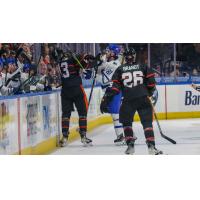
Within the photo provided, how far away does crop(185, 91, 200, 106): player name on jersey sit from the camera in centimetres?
1099

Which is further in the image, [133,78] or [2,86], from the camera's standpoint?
[2,86]

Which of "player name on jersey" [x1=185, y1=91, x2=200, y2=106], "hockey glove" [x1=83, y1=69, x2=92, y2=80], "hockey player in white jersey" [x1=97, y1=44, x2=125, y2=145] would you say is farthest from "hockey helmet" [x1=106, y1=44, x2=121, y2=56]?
"player name on jersey" [x1=185, y1=91, x2=200, y2=106]

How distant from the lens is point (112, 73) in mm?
7715

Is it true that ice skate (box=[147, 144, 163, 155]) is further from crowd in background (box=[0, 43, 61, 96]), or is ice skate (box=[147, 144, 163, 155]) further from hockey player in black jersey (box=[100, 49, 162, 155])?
crowd in background (box=[0, 43, 61, 96])

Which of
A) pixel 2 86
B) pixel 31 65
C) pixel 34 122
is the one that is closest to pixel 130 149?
pixel 34 122

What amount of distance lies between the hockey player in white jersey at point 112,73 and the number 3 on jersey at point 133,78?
1.06 metres

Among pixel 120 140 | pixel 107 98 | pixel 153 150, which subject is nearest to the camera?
pixel 107 98

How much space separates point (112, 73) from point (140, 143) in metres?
0.86

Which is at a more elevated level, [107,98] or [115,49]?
Result: [115,49]

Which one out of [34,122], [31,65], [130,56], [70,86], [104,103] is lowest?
[34,122]

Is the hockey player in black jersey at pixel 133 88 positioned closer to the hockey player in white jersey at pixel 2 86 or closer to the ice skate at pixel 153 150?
the ice skate at pixel 153 150

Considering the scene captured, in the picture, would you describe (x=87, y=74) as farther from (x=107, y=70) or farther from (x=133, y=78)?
(x=133, y=78)

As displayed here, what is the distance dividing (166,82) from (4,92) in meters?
4.51
